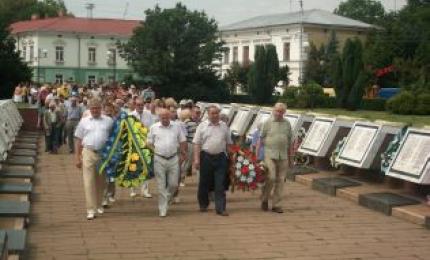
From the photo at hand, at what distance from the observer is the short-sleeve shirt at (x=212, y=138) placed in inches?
440

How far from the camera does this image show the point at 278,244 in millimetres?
9055

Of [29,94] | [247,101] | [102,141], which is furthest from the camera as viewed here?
[247,101]

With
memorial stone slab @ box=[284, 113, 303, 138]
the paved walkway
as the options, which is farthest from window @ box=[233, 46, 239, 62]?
the paved walkway

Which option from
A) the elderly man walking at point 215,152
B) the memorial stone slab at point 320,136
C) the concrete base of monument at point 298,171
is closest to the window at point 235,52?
the memorial stone slab at point 320,136

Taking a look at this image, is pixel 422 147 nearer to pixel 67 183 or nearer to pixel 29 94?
pixel 67 183

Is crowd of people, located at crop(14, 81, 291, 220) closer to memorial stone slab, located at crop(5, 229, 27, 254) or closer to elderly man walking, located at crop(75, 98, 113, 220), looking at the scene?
elderly man walking, located at crop(75, 98, 113, 220)

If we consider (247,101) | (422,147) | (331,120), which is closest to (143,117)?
(331,120)

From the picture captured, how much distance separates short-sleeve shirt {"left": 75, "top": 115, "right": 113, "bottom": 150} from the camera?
35.5 feet

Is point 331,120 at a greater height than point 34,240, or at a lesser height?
greater

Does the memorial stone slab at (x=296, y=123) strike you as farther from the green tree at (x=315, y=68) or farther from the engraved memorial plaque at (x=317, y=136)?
the green tree at (x=315, y=68)

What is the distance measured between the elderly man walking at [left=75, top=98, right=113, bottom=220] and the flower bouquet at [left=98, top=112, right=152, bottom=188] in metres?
0.12

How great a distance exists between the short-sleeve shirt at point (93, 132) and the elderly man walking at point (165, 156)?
2.24 feet

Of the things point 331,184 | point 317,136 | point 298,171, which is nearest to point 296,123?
point 317,136

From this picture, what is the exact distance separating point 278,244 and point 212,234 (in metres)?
1.01
